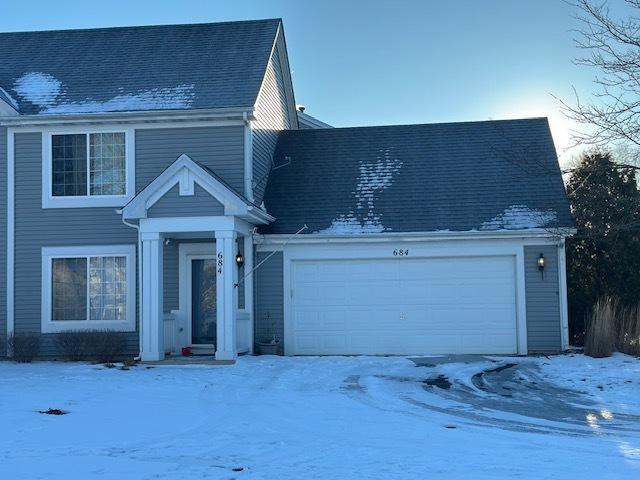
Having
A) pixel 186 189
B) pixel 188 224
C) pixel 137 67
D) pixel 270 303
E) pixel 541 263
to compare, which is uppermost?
pixel 137 67

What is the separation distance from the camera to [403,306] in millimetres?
15875

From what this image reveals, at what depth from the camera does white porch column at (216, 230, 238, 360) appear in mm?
14250

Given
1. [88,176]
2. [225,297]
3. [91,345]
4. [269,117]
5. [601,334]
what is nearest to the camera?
[225,297]

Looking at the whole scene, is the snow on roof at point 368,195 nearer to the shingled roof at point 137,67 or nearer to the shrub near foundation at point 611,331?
the shingled roof at point 137,67

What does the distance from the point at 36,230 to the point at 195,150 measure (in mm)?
4110

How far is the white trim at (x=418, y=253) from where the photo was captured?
1553 cm

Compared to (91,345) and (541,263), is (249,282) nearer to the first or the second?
(91,345)

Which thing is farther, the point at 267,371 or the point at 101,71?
the point at 101,71

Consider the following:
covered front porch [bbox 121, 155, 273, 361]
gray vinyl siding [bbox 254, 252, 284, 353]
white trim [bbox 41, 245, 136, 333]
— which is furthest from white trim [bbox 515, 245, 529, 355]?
white trim [bbox 41, 245, 136, 333]

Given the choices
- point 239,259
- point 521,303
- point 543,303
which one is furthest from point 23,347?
point 543,303

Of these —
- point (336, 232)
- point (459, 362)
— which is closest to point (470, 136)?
point (336, 232)

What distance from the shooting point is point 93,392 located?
10.7 metres

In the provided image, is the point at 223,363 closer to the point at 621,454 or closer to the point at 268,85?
the point at 268,85

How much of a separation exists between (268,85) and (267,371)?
7917 mm
